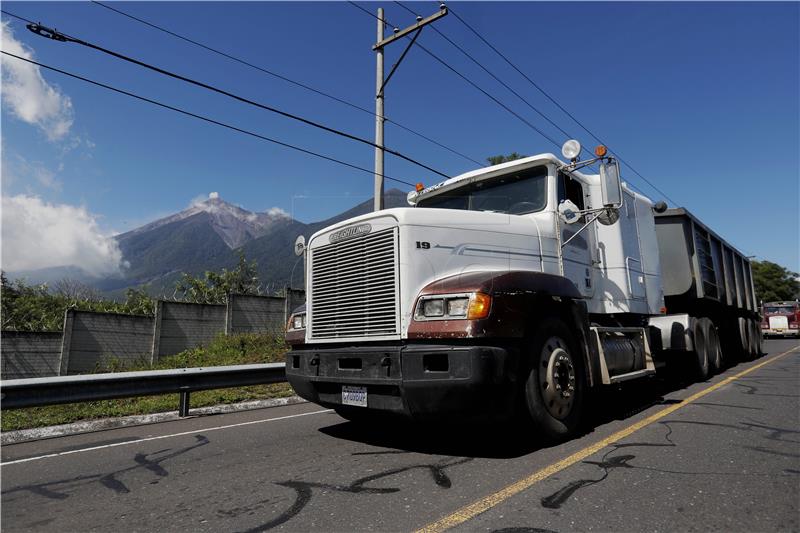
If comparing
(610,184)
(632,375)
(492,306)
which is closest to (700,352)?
(632,375)

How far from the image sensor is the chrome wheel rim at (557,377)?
4.23 meters

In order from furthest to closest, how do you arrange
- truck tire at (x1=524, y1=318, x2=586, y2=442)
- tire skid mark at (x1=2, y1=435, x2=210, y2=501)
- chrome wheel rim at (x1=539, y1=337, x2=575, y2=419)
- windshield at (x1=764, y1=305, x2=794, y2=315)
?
windshield at (x1=764, y1=305, x2=794, y2=315), chrome wheel rim at (x1=539, y1=337, x2=575, y2=419), truck tire at (x1=524, y1=318, x2=586, y2=442), tire skid mark at (x1=2, y1=435, x2=210, y2=501)

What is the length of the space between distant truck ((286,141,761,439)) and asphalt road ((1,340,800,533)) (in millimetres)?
456

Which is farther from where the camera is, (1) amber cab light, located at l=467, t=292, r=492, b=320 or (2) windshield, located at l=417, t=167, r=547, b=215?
(2) windshield, located at l=417, t=167, r=547, b=215

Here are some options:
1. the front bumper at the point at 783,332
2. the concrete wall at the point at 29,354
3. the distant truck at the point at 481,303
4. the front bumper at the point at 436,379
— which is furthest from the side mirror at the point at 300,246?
the front bumper at the point at 783,332

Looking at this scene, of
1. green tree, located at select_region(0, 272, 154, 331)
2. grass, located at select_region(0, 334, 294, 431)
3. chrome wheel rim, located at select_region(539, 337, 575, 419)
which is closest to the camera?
chrome wheel rim, located at select_region(539, 337, 575, 419)

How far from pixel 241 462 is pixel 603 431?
3388 millimetres

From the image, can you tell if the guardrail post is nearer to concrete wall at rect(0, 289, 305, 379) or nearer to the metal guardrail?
the metal guardrail

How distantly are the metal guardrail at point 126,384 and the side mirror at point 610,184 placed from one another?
212 inches

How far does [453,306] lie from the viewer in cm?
379

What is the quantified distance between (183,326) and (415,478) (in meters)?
11.6

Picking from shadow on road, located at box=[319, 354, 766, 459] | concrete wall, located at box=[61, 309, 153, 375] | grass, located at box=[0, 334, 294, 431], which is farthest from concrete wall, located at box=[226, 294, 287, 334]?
shadow on road, located at box=[319, 354, 766, 459]

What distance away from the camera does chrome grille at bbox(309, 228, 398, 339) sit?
409 cm

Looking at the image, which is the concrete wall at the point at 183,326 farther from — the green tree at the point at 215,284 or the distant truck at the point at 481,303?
the distant truck at the point at 481,303
